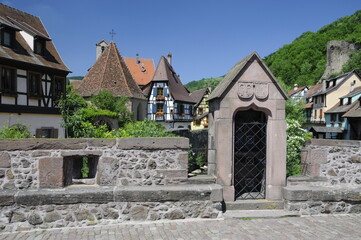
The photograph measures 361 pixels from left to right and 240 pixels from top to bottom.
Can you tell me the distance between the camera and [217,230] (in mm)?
5730

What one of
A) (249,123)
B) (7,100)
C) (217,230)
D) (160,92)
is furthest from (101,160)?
(160,92)

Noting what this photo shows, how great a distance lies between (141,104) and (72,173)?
89.4 feet

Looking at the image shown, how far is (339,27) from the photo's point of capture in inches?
3142

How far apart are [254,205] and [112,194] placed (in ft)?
10.5

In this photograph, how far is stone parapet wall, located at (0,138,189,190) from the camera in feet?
19.5

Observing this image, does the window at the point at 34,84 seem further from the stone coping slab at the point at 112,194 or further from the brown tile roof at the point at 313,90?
the brown tile roof at the point at 313,90


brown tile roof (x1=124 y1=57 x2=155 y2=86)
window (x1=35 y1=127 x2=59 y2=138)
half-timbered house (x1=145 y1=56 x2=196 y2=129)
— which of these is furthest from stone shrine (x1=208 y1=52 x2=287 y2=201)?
brown tile roof (x1=124 y1=57 x2=155 y2=86)

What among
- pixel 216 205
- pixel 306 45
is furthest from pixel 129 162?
pixel 306 45

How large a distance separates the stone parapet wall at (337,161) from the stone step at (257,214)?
1.22 m

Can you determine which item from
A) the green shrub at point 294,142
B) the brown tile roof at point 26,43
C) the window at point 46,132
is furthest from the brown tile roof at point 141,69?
the green shrub at point 294,142

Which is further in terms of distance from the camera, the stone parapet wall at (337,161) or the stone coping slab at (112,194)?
the stone parapet wall at (337,161)

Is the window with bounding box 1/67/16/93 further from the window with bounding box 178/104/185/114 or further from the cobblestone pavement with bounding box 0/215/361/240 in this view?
the window with bounding box 178/104/185/114

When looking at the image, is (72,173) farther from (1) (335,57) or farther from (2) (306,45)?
(2) (306,45)

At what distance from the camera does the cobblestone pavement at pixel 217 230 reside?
5.42m
